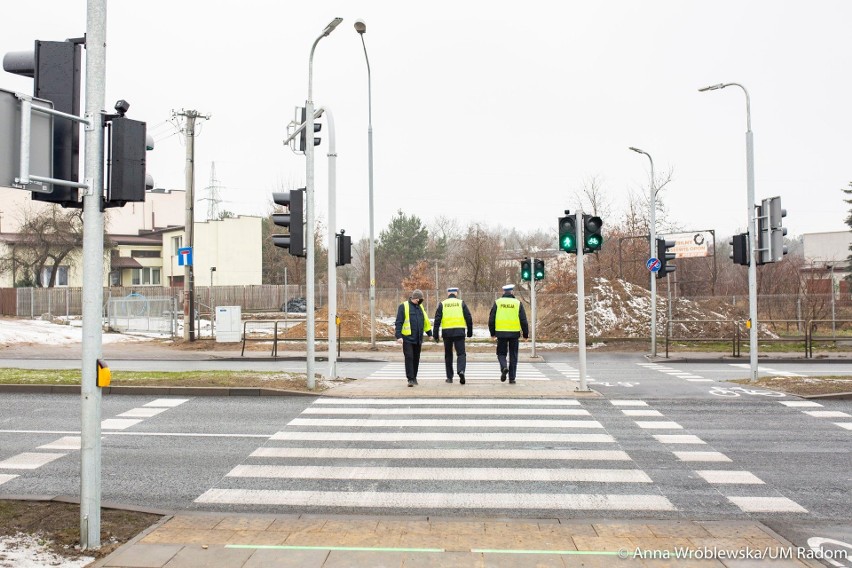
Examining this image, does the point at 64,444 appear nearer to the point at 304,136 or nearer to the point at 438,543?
the point at 438,543

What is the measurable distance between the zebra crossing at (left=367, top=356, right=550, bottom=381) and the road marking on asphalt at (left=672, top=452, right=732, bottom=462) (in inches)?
316

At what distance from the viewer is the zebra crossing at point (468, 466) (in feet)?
21.9

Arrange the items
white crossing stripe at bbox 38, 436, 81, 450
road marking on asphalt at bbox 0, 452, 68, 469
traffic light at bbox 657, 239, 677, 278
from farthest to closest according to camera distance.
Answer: traffic light at bbox 657, 239, 677, 278, white crossing stripe at bbox 38, 436, 81, 450, road marking on asphalt at bbox 0, 452, 68, 469

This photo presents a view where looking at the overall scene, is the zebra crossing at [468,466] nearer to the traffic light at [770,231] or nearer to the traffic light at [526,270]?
the traffic light at [770,231]

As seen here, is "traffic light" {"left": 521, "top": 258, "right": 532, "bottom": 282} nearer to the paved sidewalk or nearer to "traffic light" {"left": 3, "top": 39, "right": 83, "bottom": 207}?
the paved sidewalk

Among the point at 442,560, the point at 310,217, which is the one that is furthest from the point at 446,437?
the point at 310,217

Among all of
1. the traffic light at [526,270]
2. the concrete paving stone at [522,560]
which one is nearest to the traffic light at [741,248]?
the traffic light at [526,270]

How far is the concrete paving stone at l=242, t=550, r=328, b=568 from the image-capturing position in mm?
4871

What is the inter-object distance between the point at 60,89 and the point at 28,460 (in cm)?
509

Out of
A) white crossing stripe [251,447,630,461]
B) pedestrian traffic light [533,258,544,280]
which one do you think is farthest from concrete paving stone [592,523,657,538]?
pedestrian traffic light [533,258,544,280]

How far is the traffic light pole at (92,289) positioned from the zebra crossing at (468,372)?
37.8 ft

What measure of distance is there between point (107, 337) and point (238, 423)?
83.5ft

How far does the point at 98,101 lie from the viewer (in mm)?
5281

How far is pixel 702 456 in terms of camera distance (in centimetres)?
847
